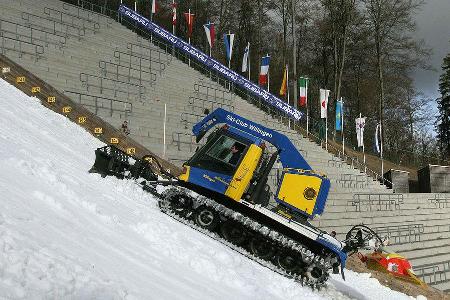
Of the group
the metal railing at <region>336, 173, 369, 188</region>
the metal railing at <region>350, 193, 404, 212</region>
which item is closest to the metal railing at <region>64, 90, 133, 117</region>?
the metal railing at <region>350, 193, 404, 212</region>

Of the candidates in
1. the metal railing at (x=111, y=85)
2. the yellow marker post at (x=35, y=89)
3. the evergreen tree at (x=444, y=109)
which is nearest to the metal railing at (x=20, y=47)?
the metal railing at (x=111, y=85)

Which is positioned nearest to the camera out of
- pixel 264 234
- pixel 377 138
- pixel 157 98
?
pixel 264 234

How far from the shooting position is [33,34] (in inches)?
909

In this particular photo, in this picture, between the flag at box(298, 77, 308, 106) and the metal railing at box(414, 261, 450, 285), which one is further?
the flag at box(298, 77, 308, 106)

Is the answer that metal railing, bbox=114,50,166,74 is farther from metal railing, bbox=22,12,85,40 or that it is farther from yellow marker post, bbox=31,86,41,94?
yellow marker post, bbox=31,86,41,94

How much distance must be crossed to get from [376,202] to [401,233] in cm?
202

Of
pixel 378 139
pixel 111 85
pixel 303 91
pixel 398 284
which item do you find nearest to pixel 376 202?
pixel 303 91

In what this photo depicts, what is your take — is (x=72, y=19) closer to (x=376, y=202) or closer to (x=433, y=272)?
(x=376, y=202)

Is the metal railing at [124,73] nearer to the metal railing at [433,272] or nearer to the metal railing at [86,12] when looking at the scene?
the metal railing at [86,12]

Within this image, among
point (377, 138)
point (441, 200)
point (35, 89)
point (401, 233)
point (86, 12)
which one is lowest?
point (401, 233)

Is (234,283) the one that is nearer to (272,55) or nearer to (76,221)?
(76,221)

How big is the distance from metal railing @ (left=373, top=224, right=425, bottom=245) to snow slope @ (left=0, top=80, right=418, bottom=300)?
9.92m

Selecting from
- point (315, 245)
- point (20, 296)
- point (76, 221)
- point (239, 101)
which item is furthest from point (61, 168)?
point (239, 101)

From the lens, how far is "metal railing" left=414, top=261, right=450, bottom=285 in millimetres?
20969
